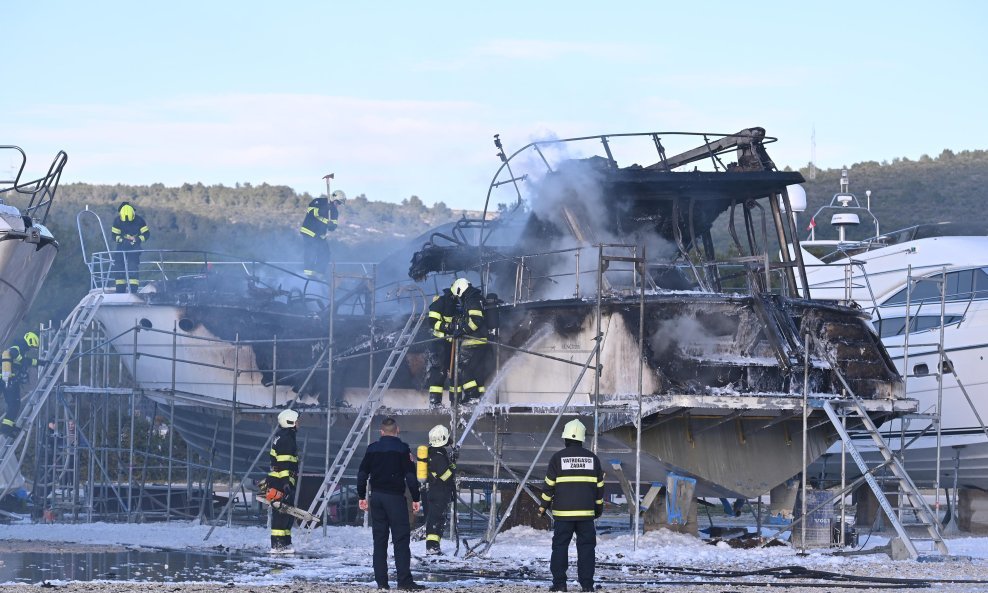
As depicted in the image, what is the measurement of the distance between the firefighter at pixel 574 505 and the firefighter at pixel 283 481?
4552 mm

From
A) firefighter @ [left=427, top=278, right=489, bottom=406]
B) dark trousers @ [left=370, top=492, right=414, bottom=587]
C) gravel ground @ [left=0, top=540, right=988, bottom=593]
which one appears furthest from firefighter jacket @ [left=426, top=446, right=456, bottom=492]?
dark trousers @ [left=370, top=492, right=414, bottom=587]

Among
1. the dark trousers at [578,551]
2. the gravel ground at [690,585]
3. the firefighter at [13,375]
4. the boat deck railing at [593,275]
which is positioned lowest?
the gravel ground at [690,585]

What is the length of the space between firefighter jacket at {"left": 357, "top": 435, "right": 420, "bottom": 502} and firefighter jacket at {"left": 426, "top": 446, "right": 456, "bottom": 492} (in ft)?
11.6

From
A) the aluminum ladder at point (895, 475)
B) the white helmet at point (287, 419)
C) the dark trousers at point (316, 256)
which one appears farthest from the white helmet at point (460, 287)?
the dark trousers at point (316, 256)

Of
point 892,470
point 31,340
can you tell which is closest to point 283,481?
point 892,470

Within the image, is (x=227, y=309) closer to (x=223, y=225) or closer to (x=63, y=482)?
(x=63, y=482)

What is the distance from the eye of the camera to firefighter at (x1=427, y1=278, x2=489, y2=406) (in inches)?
688

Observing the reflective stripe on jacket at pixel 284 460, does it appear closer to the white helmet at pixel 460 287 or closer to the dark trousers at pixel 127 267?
the white helmet at pixel 460 287

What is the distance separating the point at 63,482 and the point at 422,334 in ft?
23.2

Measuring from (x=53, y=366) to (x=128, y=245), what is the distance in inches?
129

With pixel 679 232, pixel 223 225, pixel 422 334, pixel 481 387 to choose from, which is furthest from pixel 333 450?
pixel 223 225

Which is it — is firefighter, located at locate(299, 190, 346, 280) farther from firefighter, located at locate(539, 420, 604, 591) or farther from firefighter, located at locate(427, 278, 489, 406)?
firefighter, located at locate(539, 420, 604, 591)

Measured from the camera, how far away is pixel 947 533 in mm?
21547

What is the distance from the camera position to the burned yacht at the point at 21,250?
48.7 feet
